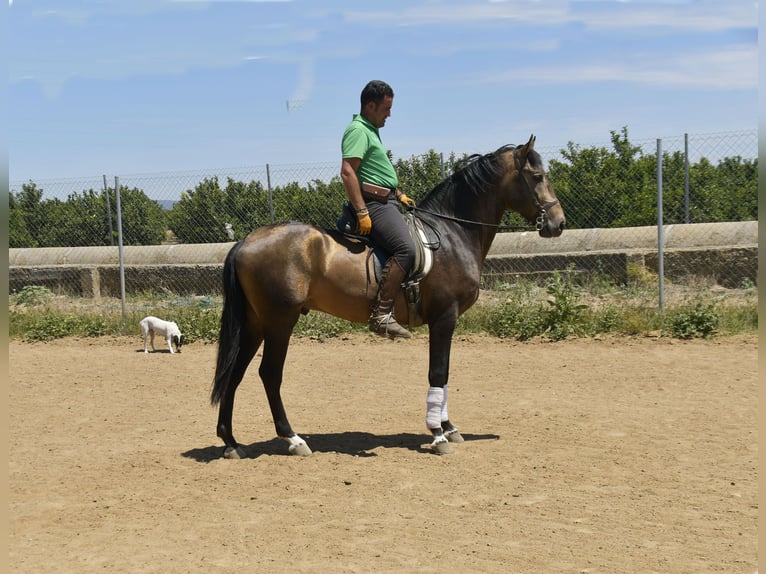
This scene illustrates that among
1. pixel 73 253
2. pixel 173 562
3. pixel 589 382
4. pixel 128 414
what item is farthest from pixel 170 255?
pixel 173 562

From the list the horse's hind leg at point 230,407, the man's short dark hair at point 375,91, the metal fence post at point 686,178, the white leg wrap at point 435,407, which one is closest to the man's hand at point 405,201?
the man's short dark hair at point 375,91

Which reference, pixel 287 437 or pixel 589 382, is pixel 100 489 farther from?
pixel 589 382

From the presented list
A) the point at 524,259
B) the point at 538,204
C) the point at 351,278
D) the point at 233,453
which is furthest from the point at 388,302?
the point at 524,259

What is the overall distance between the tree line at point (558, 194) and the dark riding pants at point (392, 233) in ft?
22.7

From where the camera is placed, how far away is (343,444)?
7379 mm

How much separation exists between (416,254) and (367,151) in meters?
0.91

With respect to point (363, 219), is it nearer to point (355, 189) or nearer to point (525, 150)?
point (355, 189)

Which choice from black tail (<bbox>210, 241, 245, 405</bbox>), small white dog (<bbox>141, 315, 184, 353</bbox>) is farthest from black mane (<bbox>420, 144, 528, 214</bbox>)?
small white dog (<bbox>141, 315, 184, 353</bbox>)

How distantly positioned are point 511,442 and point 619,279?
7124 mm

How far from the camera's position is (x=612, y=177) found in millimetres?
14922

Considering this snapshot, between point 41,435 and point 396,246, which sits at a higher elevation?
point 396,246

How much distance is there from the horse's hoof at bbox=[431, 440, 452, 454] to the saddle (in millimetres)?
1016

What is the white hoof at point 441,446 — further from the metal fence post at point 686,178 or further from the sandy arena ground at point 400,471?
the metal fence post at point 686,178

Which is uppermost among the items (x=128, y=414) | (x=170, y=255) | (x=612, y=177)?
(x=612, y=177)
